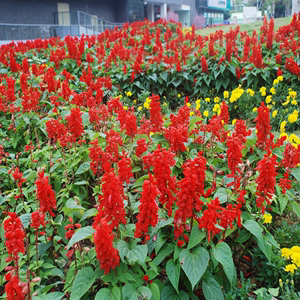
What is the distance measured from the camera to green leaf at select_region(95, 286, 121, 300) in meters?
1.95

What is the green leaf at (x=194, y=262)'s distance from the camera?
6.67 ft

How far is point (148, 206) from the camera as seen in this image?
2.04 metres

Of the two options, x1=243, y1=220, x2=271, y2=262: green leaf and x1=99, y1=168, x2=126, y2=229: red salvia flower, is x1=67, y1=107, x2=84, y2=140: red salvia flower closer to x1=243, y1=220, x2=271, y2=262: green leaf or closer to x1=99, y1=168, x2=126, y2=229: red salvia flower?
x1=99, y1=168, x2=126, y2=229: red salvia flower

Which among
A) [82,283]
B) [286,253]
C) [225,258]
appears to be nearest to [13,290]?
[82,283]

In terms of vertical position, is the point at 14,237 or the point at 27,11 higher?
the point at 27,11

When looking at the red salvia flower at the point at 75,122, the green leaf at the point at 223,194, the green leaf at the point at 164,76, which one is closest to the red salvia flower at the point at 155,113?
the red salvia flower at the point at 75,122

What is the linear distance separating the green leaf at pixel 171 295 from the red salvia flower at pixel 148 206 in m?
0.50

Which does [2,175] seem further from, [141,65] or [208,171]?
[141,65]

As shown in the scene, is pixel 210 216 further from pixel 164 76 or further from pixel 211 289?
pixel 164 76

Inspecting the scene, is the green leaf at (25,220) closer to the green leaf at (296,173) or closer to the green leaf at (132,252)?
the green leaf at (132,252)

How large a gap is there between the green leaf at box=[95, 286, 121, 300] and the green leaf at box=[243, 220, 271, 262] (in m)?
1.05

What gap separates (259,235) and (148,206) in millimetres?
905

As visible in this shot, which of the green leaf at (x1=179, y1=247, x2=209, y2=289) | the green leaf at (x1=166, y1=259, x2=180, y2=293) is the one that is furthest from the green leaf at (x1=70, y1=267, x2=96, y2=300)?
the green leaf at (x1=179, y1=247, x2=209, y2=289)

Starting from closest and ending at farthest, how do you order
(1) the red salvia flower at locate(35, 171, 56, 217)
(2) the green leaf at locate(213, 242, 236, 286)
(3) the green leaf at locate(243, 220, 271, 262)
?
(2) the green leaf at locate(213, 242, 236, 286) < (3) the green leaf at locate(243, 220, 271, 262) < (1) the red salvia flower at locate(35, 171, 56, 217)
